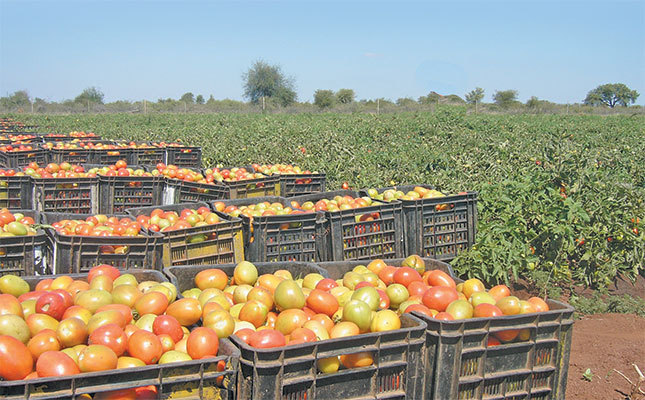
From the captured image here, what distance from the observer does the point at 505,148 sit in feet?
43.9

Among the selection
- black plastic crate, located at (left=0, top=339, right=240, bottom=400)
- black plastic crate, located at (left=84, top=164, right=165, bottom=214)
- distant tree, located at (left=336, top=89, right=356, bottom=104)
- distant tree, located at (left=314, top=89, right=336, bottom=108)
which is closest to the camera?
black plastic crate, located at (left=0, top=339, right=240, bottom=400)

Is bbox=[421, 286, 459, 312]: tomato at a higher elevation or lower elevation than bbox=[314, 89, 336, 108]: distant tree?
lower

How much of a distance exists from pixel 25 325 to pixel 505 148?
1225 cm

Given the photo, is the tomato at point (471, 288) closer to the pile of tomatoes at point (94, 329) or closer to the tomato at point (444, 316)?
the tomato at point (444, 316)

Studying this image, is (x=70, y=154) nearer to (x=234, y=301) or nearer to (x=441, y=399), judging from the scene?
(x=234, y=301)

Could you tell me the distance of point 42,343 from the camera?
2746 mm

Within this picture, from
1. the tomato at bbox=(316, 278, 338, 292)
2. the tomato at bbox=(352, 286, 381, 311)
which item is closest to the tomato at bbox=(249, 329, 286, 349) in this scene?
the tomato at bbox=(352, 286, 381, 311)

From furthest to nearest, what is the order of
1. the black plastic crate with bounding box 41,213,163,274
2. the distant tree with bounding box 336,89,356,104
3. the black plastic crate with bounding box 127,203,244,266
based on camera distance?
the distant tree with bounding box 336,89,356,104 → the black plastic crate with bounding box 127,203,244,266 → the black plastic crate with bounding box 41,213,163,274

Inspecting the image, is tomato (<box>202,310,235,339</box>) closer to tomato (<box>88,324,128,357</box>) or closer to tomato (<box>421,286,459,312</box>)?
tomato (<box>88,324,128,357</box>)

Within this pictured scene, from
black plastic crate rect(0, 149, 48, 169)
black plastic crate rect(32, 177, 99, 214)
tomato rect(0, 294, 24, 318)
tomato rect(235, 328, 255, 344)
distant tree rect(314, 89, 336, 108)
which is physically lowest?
tomato rect(235, 328, 255, 344)

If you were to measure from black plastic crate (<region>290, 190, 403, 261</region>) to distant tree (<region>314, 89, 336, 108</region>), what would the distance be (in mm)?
55772

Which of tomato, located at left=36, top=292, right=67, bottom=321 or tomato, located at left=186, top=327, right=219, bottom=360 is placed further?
tomato, located at left=36, top=292, right=67, bottom=321

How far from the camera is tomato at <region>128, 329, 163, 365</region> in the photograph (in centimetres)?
276

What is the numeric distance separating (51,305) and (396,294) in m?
2.22
